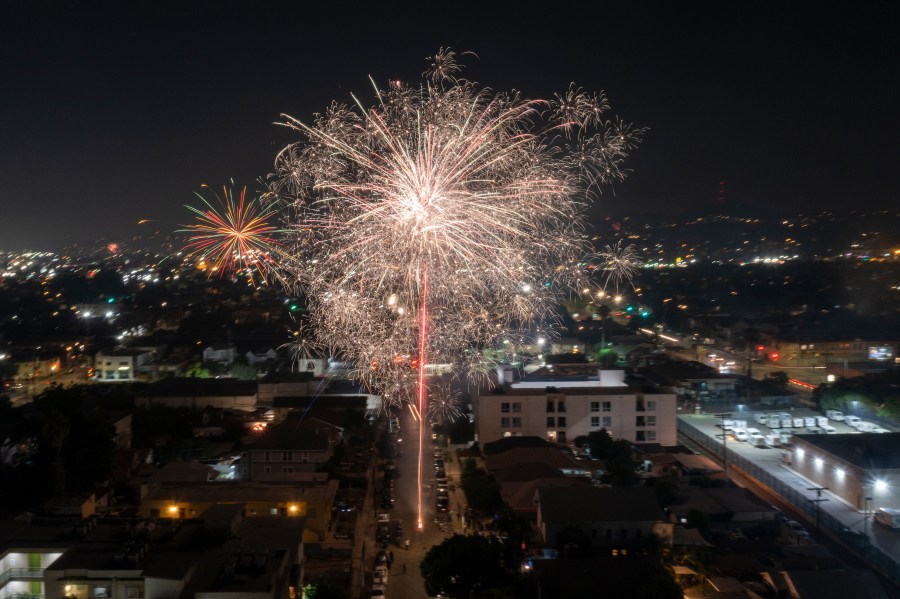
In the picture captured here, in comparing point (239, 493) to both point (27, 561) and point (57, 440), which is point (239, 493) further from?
point (57, 440)

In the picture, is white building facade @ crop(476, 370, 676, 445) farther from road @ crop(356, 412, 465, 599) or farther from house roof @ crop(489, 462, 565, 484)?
house roof @ crop(489, 462, 565, 484)

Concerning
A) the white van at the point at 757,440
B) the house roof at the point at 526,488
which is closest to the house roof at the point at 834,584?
the house roof at the point at 526,488

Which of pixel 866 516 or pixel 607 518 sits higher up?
pixel 607 518

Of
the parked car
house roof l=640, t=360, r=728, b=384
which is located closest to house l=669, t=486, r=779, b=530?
the parked car

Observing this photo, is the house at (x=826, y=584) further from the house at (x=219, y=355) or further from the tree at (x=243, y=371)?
the house at (x=219, y=355)

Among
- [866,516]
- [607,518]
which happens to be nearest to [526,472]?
[607,518]

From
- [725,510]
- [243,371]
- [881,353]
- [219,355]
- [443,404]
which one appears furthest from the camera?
[881,353]
